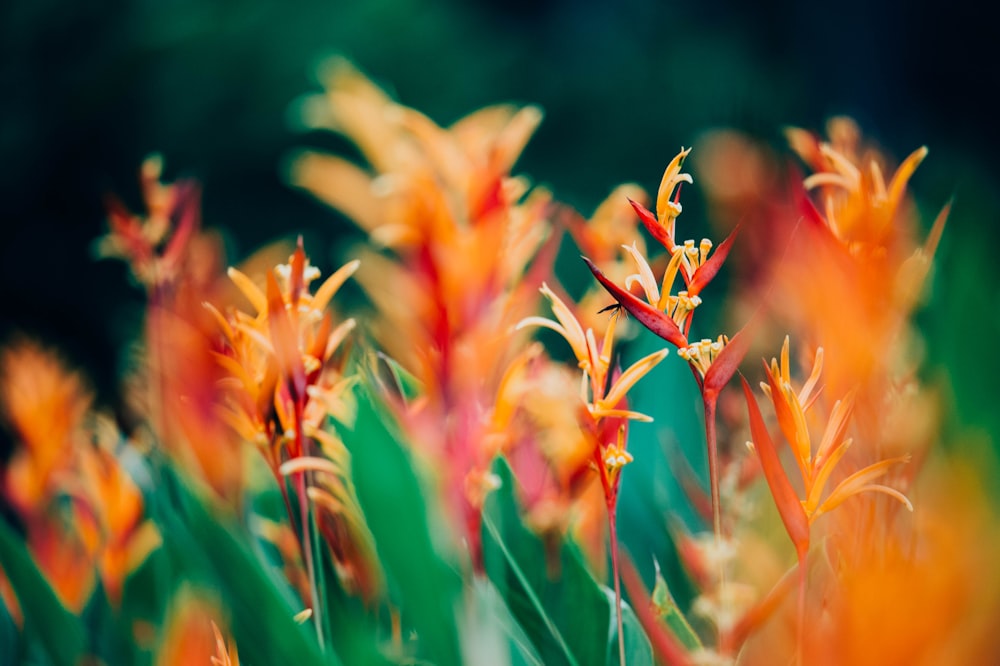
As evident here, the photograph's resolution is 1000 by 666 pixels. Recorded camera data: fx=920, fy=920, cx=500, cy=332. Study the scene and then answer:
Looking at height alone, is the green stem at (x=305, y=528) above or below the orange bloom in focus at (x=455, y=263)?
below

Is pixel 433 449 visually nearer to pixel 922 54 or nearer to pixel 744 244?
pixel 744 244

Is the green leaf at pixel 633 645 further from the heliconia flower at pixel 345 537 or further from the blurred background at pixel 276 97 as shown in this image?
the blurred background at pixel 276 97

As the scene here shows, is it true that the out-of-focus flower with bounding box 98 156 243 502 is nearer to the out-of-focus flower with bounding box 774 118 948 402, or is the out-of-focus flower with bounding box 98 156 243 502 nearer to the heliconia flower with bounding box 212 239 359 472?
the heliconia flower with bounding box 212 239 359 472

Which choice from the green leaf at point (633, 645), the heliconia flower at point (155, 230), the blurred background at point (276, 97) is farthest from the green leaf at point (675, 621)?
the blurred background at point (276, 97)

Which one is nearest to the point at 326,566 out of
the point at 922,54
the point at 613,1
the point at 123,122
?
the point at 123,122

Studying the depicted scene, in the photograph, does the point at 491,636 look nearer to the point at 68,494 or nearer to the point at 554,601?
the point at 554,601
